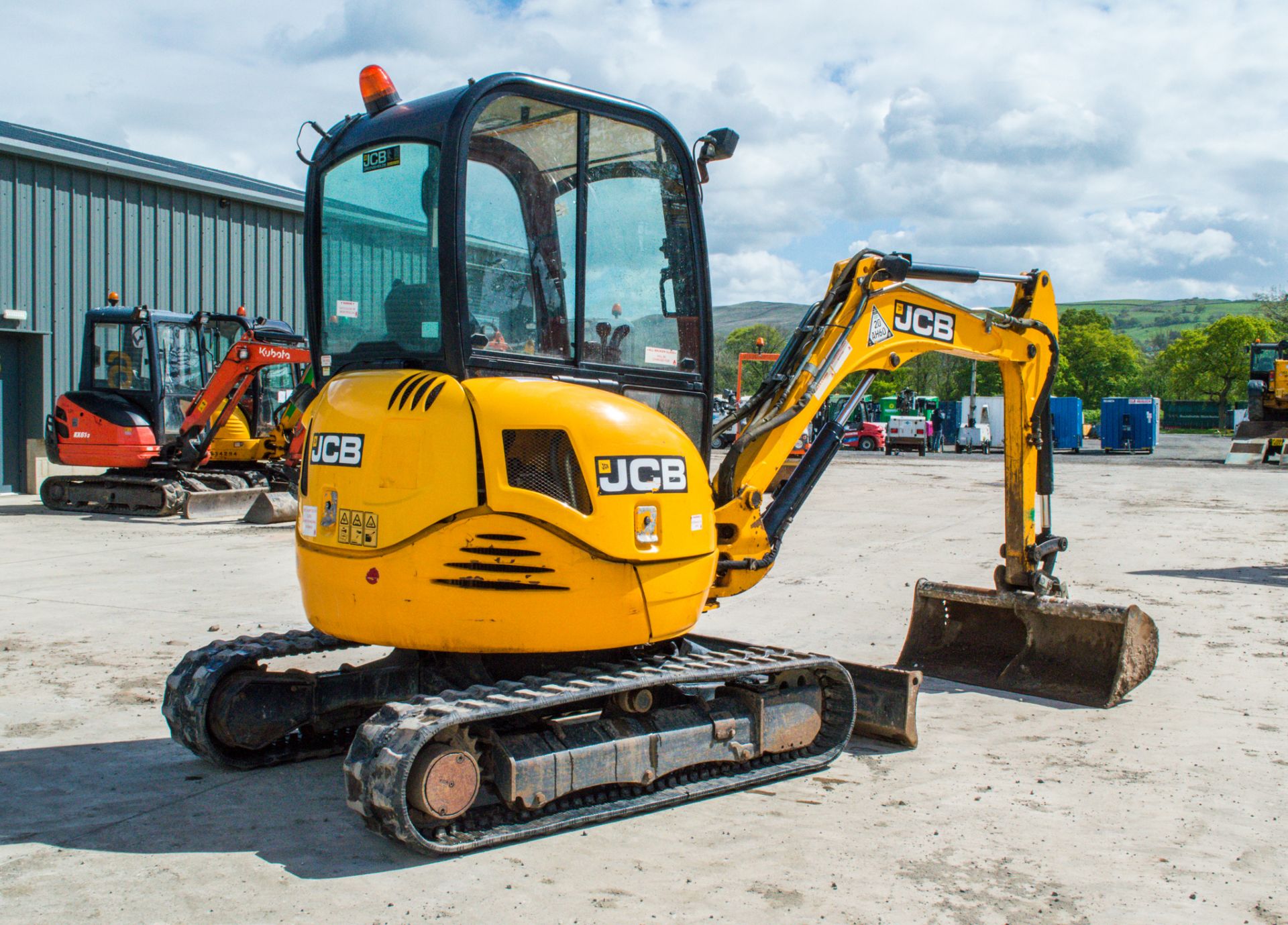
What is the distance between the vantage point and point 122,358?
57.9ft

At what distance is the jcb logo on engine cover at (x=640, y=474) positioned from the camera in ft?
15.5

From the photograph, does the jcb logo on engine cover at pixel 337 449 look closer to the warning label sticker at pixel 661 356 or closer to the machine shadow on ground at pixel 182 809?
the warning label sticker at pixel 661 356

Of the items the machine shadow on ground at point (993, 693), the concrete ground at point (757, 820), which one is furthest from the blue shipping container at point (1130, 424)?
the machine shadow on ground at point (993, 693)

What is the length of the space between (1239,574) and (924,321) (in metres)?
7.56

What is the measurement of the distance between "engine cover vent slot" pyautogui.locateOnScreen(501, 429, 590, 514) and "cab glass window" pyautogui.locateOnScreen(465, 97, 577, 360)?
0.46 metres

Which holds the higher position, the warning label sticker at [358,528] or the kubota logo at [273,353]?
the kubota logo at [273,353]

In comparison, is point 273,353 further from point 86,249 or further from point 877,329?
point 877,329

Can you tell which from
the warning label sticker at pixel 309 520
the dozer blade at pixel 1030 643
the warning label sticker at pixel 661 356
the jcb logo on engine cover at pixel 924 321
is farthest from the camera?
the dozer blade at pixel 1030 643

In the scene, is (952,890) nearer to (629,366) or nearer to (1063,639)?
(629,366)

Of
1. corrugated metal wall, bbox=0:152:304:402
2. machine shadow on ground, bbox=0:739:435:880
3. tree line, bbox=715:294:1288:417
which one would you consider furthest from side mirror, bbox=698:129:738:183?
tree line, bbox=715:294:1288:417

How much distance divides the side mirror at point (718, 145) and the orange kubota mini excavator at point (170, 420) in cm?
1219

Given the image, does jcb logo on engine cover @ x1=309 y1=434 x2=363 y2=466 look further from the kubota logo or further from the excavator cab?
the kubota logo

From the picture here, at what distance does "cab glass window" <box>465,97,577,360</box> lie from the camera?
4863mm

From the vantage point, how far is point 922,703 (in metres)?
6.97
